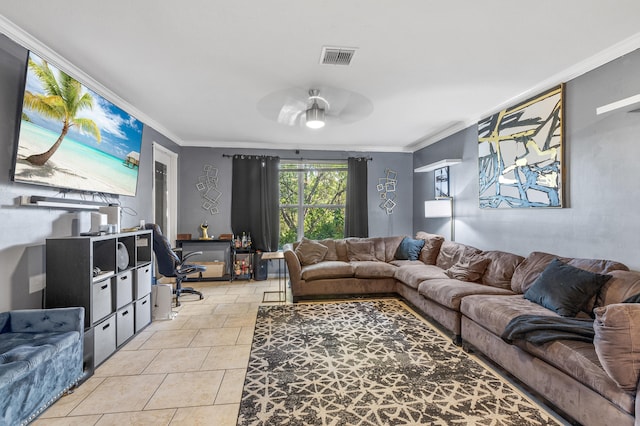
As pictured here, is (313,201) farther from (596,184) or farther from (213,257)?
(596,184)

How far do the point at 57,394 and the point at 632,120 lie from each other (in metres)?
4.56

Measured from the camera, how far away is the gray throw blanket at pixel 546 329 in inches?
77.5

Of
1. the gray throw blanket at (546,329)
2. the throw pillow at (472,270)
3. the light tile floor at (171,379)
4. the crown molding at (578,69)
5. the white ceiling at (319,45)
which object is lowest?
the light tile floor at (171,379)

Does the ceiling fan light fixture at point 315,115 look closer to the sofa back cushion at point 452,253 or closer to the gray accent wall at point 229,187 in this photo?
the sofa back cushion at point 452,253

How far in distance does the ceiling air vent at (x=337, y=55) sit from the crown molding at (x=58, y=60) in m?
2.21

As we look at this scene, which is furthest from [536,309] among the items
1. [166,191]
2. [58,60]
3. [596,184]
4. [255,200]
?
[166,191]

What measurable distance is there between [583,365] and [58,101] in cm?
409

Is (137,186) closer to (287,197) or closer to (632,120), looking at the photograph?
(287,197)

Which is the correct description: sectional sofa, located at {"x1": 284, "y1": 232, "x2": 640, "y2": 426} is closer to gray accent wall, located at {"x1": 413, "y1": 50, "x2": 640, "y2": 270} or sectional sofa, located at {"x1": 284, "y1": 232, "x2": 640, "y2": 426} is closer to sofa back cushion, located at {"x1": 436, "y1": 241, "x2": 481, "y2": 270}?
sofa back cushion, located at {"x1": 436, "y1": 241, "x2": 481, "y2": 270}

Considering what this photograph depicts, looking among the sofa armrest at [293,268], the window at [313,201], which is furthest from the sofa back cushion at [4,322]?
the window at [313,201]

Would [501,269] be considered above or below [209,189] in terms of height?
below

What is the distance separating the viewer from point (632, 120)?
2426 mm

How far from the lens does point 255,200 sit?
5.96m

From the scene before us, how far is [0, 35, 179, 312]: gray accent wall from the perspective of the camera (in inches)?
87.5
